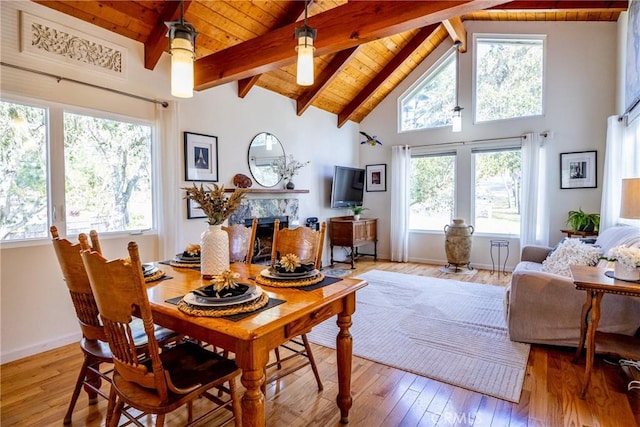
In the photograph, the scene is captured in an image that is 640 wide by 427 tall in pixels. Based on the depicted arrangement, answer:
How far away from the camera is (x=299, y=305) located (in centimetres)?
148

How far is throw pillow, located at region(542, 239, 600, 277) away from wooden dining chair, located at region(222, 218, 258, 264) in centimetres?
269

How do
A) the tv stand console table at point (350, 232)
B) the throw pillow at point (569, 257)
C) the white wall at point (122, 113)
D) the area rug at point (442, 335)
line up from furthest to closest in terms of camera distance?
the tv stand console table at point (350, 232) < the throw pillow at point (569, 257) < the white wall at point (122, 113) < the area rug at point (442, 335)

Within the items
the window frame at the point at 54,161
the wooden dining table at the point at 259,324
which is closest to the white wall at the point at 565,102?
the wooden dining table at the point at 259,324

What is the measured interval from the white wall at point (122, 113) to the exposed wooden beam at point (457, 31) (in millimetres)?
2488

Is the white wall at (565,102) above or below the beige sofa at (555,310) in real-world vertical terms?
above

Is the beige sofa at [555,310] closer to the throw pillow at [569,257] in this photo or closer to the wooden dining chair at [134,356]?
the throw pillow at [569,257]

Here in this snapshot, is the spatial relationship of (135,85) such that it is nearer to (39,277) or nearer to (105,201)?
(105,201)

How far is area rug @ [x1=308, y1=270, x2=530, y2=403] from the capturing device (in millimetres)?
2402

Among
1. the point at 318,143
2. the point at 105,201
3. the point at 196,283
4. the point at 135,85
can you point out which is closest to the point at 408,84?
the point at 318,143

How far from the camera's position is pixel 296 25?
9.57 feet

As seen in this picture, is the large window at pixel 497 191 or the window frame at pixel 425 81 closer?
the large window at pixel 497 191

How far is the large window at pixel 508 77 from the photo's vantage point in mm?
5301

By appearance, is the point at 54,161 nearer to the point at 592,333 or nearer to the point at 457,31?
the point at 592,333

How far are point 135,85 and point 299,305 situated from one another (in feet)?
9.93
